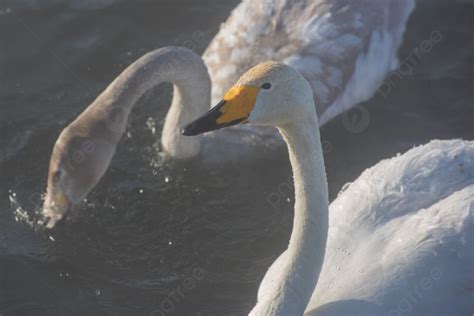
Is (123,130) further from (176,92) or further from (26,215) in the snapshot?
(26,215)

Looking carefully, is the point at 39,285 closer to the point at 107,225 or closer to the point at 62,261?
the point at 62,261

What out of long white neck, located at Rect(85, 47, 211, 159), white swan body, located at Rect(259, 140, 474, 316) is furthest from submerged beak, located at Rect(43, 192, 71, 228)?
white swan body, located at Rect(259, 140, 474, 316)

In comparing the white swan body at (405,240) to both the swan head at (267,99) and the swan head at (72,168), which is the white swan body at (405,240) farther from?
the swan head at (72,168)

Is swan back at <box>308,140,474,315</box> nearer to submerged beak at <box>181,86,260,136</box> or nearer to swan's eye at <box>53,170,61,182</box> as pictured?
submerged beak at <box>181,86,260,136</box>

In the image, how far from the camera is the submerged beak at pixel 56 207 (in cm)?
678

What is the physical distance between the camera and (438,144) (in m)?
5.98

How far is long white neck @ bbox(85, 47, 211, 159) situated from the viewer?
732cm

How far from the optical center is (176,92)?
815 centimetres

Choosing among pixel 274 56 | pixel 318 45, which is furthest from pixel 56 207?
pixel 318 45

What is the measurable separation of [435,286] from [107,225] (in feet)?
11.5

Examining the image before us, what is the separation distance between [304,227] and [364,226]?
2.62 ft

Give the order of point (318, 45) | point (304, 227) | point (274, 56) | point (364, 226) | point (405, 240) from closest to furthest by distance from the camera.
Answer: point (304, 227)
point (405, 240)
point (364, 226)
point (274, 56)
point (318, 45)

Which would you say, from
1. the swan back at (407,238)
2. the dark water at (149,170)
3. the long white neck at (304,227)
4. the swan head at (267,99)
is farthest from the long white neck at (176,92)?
the swan head at (267,99)

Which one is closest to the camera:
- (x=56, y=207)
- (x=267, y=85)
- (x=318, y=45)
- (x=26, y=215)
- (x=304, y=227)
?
(x=267, y=85)
